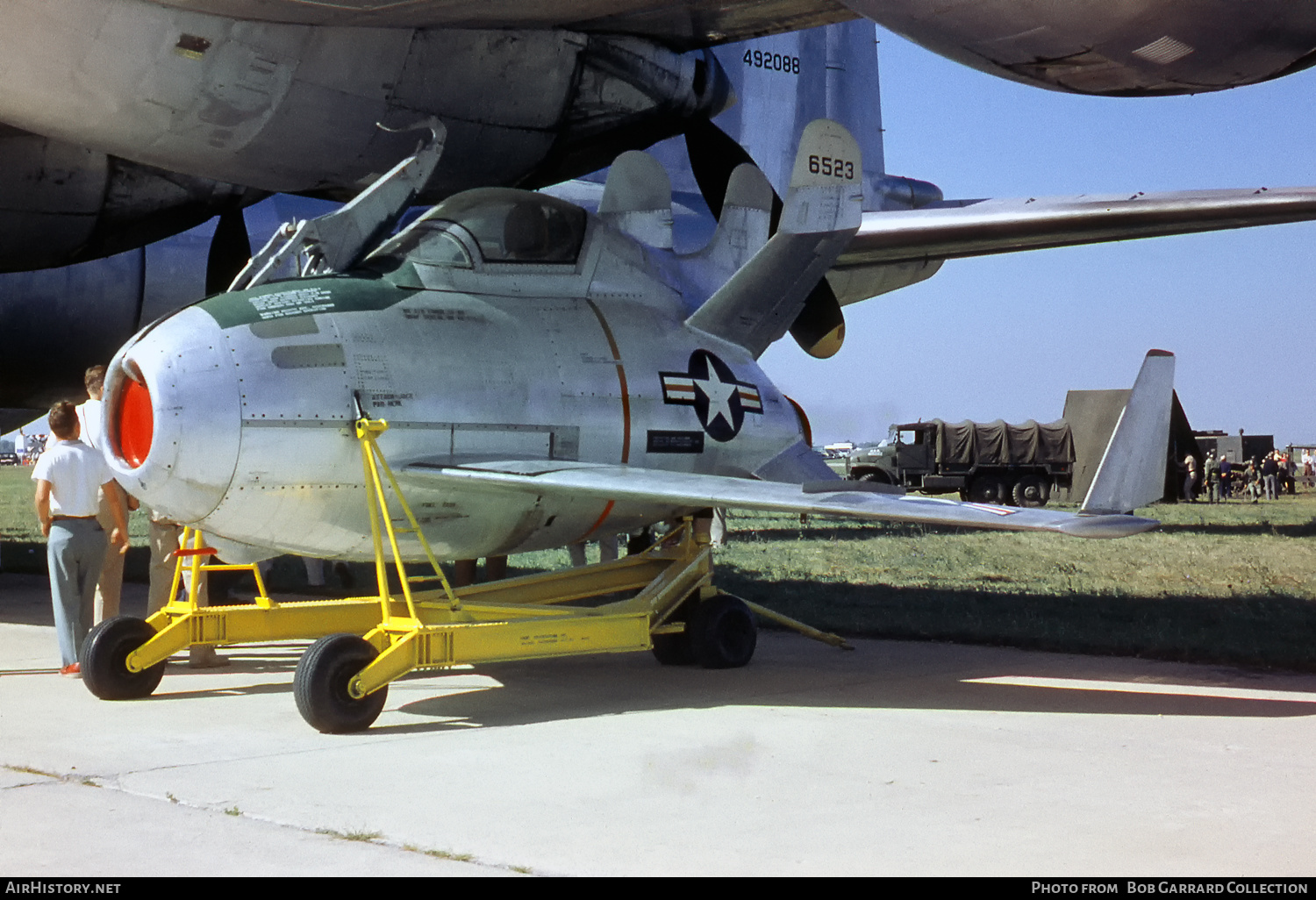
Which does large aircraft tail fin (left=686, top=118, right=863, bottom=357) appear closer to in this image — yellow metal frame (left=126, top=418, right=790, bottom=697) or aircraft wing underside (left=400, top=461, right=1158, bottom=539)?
yellow metal frame (left=126, top=418, right=790, bottom=697)

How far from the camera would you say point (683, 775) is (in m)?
5.09

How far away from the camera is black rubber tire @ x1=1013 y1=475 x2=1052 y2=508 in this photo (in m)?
34.7

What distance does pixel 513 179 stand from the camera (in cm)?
933

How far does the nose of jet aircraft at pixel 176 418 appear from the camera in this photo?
6.22m

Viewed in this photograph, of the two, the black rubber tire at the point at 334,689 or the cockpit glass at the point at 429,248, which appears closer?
the black rubber tire at the point at 334,689

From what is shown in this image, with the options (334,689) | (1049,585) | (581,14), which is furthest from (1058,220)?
(334,689)

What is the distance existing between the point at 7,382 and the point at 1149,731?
10.1 metres

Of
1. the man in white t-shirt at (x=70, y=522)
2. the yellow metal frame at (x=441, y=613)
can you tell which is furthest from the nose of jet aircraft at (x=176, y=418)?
the man in white t-shirt at (x=70, y=522)

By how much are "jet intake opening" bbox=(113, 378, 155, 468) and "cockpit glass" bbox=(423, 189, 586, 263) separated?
6.55 ft

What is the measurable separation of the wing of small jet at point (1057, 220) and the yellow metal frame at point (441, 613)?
14.4 feet

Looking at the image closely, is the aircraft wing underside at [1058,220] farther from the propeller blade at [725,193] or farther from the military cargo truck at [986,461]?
the military cargo truck at [986,461]

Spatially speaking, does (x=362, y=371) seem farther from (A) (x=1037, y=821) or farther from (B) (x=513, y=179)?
(A) (x=1037, y=821)
